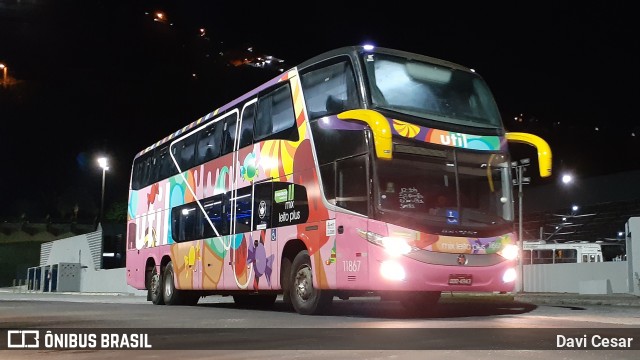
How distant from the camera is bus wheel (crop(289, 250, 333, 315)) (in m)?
11.4

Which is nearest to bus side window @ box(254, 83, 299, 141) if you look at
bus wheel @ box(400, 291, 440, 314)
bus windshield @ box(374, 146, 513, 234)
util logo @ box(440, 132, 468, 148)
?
bus windshield @ box(374, 146, 513, 234)

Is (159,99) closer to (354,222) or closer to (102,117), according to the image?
(102,117)

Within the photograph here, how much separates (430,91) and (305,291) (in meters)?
→ 4.35

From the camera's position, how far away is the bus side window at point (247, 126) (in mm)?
14133

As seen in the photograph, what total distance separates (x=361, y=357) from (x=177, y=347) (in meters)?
2.24

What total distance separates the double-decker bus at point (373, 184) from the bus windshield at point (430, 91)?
25 mm

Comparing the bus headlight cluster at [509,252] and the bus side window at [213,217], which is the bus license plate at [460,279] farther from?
the bus side window at [213,217]

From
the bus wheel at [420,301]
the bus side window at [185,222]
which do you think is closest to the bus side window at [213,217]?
the bus side window at [185,222]

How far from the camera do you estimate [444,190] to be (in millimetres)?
11023

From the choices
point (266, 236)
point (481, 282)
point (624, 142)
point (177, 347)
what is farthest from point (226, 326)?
point (624, 142)

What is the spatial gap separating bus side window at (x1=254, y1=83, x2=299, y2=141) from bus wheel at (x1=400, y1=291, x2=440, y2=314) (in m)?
4.01

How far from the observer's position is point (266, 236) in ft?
42.9

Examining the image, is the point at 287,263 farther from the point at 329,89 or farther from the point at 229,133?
the point at 229,133

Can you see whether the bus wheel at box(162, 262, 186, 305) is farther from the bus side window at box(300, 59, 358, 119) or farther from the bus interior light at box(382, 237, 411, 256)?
the bus interior light at box(382, 237, 411, 256)
